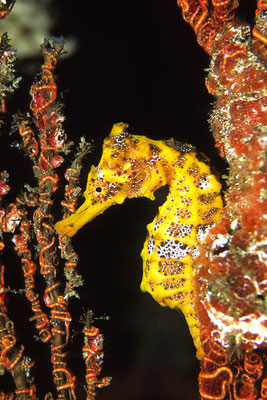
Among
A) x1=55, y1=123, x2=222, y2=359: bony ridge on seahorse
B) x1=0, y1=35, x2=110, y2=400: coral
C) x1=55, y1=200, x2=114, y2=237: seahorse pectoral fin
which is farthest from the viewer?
x1=0, y1=35, x2=110, y2=400: coral

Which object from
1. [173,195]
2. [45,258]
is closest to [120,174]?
[173,195]

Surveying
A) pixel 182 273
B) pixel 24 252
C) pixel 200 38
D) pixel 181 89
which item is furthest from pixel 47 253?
pixel 181 89

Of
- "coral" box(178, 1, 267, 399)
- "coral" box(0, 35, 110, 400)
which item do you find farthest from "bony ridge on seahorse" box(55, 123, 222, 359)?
"coral" box(178, 1, 267, 399)

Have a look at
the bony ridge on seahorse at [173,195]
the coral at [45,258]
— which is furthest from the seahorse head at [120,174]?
the coral at [45,258]

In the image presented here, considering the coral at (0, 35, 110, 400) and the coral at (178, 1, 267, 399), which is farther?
the coral at (0, 35, 110, 400)

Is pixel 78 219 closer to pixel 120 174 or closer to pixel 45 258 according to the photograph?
pixel 120 174

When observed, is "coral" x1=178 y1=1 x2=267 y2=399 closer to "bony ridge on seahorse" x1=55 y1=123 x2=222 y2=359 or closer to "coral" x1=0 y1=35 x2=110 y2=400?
"bony ridge on seahorse" x1=55 y1=123 x2=222 y2=359

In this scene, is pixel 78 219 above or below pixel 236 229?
below
